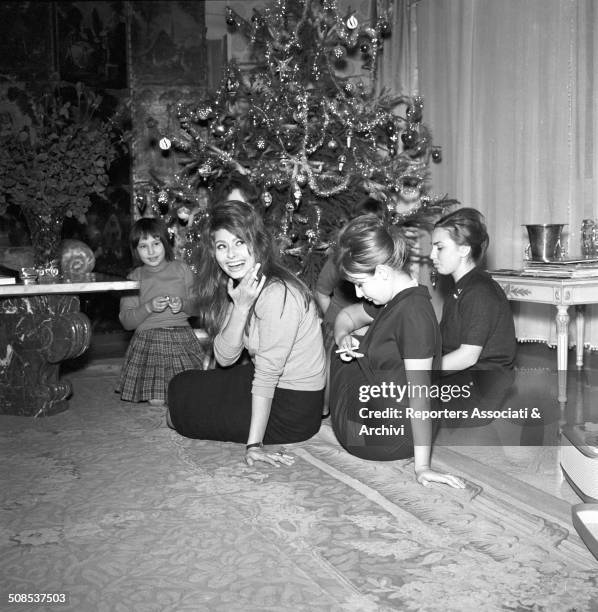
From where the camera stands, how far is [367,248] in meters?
2.80

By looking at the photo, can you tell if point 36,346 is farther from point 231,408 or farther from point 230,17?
point 230,17

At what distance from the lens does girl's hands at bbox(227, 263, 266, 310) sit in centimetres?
308

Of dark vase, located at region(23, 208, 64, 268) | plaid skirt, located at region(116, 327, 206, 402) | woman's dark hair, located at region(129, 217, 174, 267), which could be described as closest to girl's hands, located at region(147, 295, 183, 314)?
plaid skirt, located at region(116, 327, 206, 402)

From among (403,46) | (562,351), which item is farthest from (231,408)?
(403,46)

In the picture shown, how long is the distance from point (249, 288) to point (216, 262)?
26cm

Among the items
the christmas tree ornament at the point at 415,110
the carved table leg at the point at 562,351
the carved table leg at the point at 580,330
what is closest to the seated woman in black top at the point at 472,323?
the carved table leg at the point at 562,351

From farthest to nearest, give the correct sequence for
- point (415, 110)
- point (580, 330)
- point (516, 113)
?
point (516, 113), point (415, 110), point (580, 330)

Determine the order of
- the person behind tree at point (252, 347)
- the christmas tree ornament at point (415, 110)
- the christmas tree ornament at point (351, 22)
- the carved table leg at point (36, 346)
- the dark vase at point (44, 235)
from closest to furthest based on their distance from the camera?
the person behind tree at point (252, 347), the carved table leg at point (36, 346), the dark vase at point (44, 235), the christmas tree ornament at point (351, 22), the christmas tree ornament at point (415, 110)

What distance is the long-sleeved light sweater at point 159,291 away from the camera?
4.20 metres

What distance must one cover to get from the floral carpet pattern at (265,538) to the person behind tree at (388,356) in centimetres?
10

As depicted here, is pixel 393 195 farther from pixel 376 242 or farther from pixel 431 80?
pixel 376 242

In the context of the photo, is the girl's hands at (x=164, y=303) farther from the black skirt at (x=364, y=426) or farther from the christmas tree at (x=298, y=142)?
the black skirt at (x=364, y=426)

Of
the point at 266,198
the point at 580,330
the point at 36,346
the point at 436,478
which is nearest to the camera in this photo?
the point at 436,478

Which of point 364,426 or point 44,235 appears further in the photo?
point 44,235
